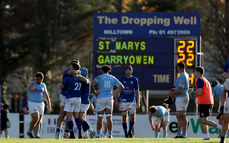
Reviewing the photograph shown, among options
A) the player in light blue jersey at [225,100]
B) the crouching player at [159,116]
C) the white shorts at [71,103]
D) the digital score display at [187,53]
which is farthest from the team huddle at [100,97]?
the digital score display at [187,53]

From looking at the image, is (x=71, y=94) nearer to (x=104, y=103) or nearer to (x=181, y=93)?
(x=104, y=103)

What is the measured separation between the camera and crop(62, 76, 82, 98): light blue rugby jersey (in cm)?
1798

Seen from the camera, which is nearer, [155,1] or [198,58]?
[198,58]

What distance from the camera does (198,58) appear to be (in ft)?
86.3

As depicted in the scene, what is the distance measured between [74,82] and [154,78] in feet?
28.1

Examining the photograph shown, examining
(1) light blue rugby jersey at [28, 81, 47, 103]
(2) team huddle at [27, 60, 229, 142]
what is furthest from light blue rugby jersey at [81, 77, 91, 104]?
(1) light blue rugby jersey at [28, 81, 47, 103]

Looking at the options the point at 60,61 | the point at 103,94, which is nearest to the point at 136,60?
the point at 103,94

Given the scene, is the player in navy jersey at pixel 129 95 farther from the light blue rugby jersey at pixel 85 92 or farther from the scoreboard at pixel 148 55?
the scoreboard at pixel 148 55

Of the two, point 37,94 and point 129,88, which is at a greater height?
point 129,88

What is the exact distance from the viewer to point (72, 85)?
59.0ft

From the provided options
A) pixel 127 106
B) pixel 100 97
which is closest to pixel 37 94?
pixel 100 97

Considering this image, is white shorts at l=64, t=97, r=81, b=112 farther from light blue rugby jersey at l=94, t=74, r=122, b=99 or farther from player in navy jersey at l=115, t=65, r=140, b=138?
player in navy jersey at l=115, t=65, r=140, b=138

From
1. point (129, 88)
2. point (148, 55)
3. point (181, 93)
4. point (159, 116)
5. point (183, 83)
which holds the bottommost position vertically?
point (159, 116)

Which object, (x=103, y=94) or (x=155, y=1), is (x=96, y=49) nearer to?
(x=103, y=94)
